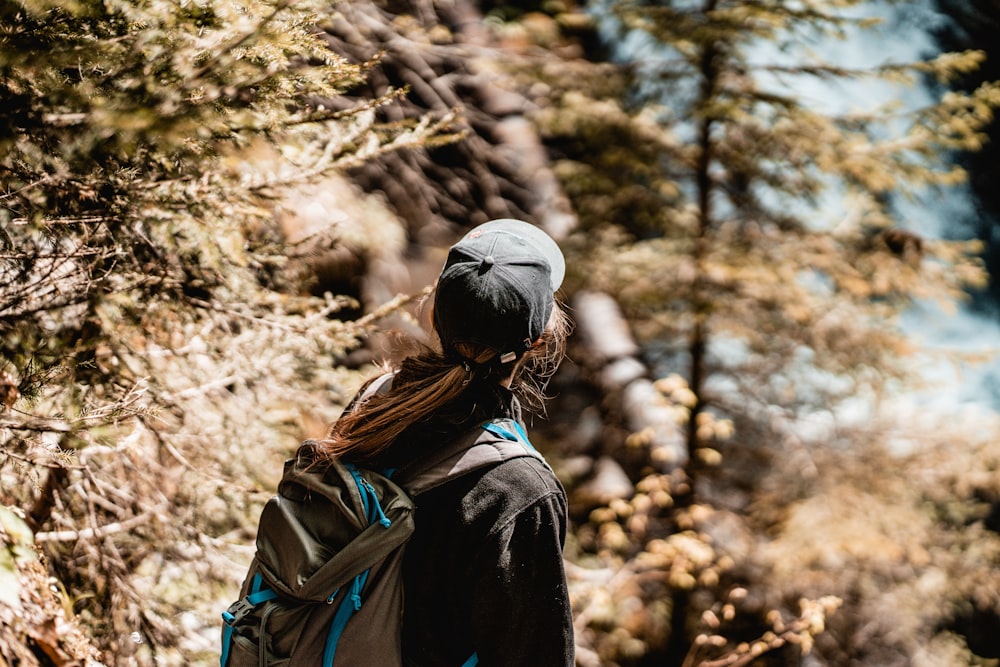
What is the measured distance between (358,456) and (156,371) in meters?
1.56

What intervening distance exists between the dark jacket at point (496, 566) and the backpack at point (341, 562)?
0.04 meters

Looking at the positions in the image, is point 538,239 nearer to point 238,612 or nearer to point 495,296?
point 495,296

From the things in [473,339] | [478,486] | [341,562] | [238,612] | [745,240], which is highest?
[473,339]

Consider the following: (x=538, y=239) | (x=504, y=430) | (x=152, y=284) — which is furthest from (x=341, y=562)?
(x=152, y=284)

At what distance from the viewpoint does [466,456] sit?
1431 millimetres

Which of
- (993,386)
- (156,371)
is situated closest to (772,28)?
(156,371)

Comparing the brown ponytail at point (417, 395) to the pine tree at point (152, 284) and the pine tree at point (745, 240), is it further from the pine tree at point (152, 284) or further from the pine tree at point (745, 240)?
the pine tree at point (745, 240)

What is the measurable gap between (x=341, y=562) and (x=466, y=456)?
0.33 metres

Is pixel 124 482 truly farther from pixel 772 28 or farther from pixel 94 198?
pixel 772 28

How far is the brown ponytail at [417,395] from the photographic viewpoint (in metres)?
1.49

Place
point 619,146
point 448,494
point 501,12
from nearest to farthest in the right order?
1. point 448,494
2. point 619,146
3. point 501,12

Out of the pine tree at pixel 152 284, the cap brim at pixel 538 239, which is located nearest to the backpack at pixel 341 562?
the cap brim at pixel 538 239

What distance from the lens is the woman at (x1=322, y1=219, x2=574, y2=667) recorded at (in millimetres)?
1381

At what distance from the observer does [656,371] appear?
23.1 ft
